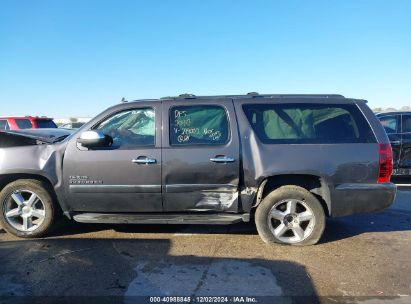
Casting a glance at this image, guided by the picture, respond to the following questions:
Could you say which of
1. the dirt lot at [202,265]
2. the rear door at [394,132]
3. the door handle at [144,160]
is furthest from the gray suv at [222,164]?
Result: the rear door at [394,132]

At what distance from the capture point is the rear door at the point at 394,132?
8.65 meters

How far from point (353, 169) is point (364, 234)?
119 cm

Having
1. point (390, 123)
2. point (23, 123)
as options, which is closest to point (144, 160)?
point (390, 123)

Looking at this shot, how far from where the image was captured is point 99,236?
502 cm

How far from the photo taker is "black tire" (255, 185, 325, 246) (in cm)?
457

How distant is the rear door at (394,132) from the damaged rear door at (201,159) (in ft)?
18.5

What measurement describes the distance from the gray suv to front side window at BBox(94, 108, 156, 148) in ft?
0.04

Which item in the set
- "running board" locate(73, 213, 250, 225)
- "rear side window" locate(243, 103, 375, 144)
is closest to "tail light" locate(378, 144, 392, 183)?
"rear side window" locate(243, 103, 375, 144)

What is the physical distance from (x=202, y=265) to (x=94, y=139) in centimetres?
190

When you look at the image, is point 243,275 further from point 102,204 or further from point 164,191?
point 102,204

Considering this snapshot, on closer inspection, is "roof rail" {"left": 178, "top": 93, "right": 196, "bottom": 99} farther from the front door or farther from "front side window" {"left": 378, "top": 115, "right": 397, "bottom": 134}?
"front side window" {"left": 378, "top": 115, "right": 397, "bottom": 134}

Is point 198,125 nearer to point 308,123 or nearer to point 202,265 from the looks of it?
point 308,123

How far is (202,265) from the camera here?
13.3 ft

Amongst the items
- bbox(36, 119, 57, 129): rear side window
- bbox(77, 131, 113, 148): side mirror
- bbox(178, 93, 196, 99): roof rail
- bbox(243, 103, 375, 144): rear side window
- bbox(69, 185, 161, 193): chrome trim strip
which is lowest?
bbox(69, 185, 161, 193): chrome trim strip
